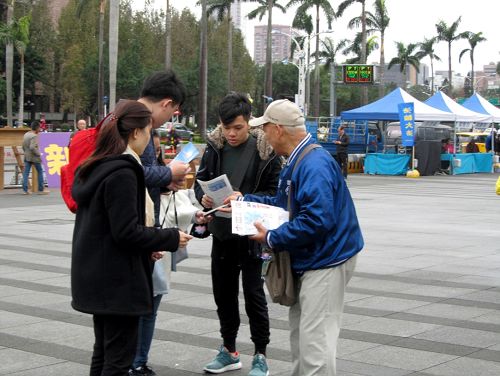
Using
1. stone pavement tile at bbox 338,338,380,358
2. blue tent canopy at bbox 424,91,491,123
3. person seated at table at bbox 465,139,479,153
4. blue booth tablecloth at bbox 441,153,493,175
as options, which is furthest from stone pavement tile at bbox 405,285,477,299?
person seated at table at bbox 465,139,479,153

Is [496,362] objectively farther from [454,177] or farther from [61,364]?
[454,177]

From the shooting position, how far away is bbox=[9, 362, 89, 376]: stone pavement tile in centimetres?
576

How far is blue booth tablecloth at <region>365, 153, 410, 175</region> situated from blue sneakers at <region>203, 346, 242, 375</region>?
27298mm

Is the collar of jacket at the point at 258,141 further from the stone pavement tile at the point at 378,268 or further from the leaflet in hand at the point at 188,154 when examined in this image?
the stone pavement tile at the point at 378,268

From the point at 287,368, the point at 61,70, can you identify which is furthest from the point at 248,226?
the point at 61,70

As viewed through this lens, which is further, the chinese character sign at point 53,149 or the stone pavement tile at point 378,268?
the chinese character sign at point 53,149

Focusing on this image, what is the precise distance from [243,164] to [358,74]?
122 feet

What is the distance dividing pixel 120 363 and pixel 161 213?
159 centimetres

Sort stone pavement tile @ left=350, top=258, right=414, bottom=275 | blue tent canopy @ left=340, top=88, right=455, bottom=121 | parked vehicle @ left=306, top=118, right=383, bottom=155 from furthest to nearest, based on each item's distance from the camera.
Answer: parked vehicle @ left=306, top=118, right=383, bottom=155
blue tent canopy @ left=340, top=88, right=455, bottom=121
stone pavement tile @ left=350, top=258, right=414, bottom=275

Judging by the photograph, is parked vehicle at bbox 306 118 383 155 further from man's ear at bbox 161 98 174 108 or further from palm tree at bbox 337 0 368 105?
man's ear at bbox 161 98 174 108

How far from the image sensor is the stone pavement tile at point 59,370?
576 centimetres

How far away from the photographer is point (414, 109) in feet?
102

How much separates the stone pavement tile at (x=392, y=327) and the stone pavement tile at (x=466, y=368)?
830 millimetres

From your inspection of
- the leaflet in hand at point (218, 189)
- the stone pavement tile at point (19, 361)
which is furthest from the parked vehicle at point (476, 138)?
the leaflet in hand at point (218, 189)
